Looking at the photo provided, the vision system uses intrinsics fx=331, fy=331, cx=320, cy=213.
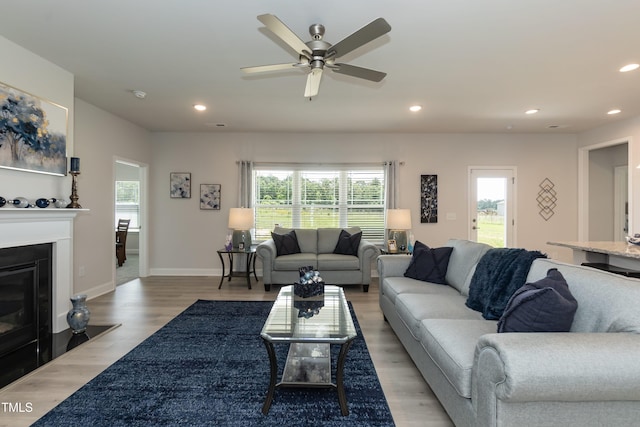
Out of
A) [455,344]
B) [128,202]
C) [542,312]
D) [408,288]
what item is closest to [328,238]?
[408,288]

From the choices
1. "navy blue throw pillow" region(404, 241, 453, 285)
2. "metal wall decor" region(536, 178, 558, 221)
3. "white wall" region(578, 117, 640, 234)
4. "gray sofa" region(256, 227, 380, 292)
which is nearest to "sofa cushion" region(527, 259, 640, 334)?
"navy blue throw pillow" region(404, 241, 453, 285)

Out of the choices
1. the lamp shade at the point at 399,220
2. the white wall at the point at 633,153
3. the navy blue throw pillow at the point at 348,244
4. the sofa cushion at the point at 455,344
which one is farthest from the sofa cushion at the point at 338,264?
the white wall at the point at 633,153

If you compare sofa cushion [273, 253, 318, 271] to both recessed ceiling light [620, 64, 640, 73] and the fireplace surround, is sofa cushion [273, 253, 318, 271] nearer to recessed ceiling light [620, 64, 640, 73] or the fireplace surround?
the fireplace surround

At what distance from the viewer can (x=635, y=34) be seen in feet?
8.67

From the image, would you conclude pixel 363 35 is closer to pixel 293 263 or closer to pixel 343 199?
pixel 293 263

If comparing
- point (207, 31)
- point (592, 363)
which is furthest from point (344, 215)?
point (592, 363)

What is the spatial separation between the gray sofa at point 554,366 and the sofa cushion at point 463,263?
925 mm

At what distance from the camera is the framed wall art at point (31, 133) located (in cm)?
278

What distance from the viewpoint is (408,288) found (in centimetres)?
312

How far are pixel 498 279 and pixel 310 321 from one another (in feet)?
4.66

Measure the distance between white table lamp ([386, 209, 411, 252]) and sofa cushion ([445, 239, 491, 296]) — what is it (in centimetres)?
190

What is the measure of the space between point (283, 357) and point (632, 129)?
6032 mm

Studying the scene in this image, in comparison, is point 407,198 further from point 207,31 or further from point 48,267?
point 48,267

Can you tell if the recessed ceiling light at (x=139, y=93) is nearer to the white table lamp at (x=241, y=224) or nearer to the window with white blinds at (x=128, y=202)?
the white table lamp at (x=241, y=224)
